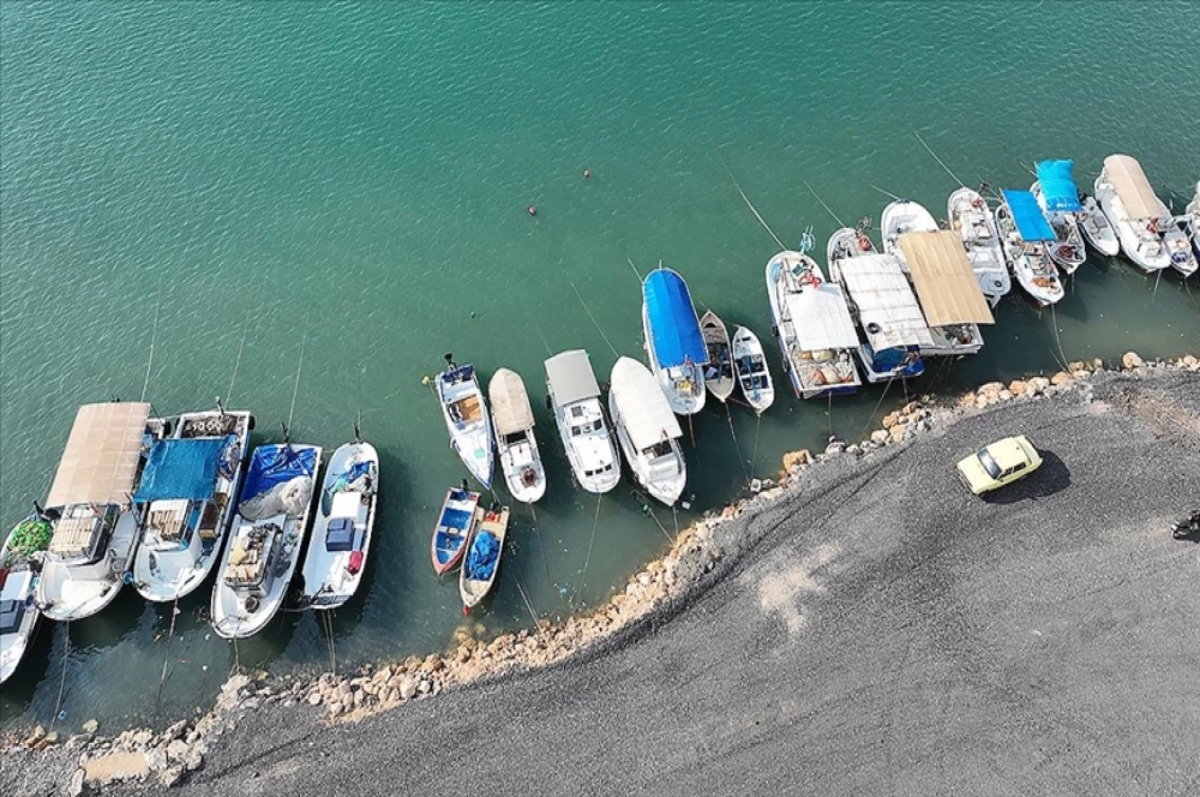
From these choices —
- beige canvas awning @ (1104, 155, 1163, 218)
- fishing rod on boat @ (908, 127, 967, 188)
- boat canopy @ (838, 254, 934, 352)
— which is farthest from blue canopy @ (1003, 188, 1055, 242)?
boat canopy @ (838, 254, 934, 352)

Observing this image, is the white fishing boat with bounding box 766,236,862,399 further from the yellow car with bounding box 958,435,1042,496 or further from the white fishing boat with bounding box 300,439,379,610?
the white fishing boat with bounding box 300,439,379,610

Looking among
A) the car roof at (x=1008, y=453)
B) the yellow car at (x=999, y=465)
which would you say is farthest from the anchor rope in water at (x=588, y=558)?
the car roof at (x=1008, y=453)

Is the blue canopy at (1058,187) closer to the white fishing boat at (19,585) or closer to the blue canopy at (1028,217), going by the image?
the blue canopy at (1028,217)

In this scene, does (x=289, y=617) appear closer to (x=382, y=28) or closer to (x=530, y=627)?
(x=530, y=627)

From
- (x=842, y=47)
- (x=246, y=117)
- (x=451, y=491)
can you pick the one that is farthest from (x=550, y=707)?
(x=842, y=47)

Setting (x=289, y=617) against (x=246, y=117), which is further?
(x=246, y=117)

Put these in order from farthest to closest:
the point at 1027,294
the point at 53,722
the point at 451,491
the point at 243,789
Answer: the point at 1027,294
the point at 451,491
the point at 53,722
the point at 243,789

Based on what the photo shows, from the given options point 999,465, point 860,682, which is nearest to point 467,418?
point 860,682
